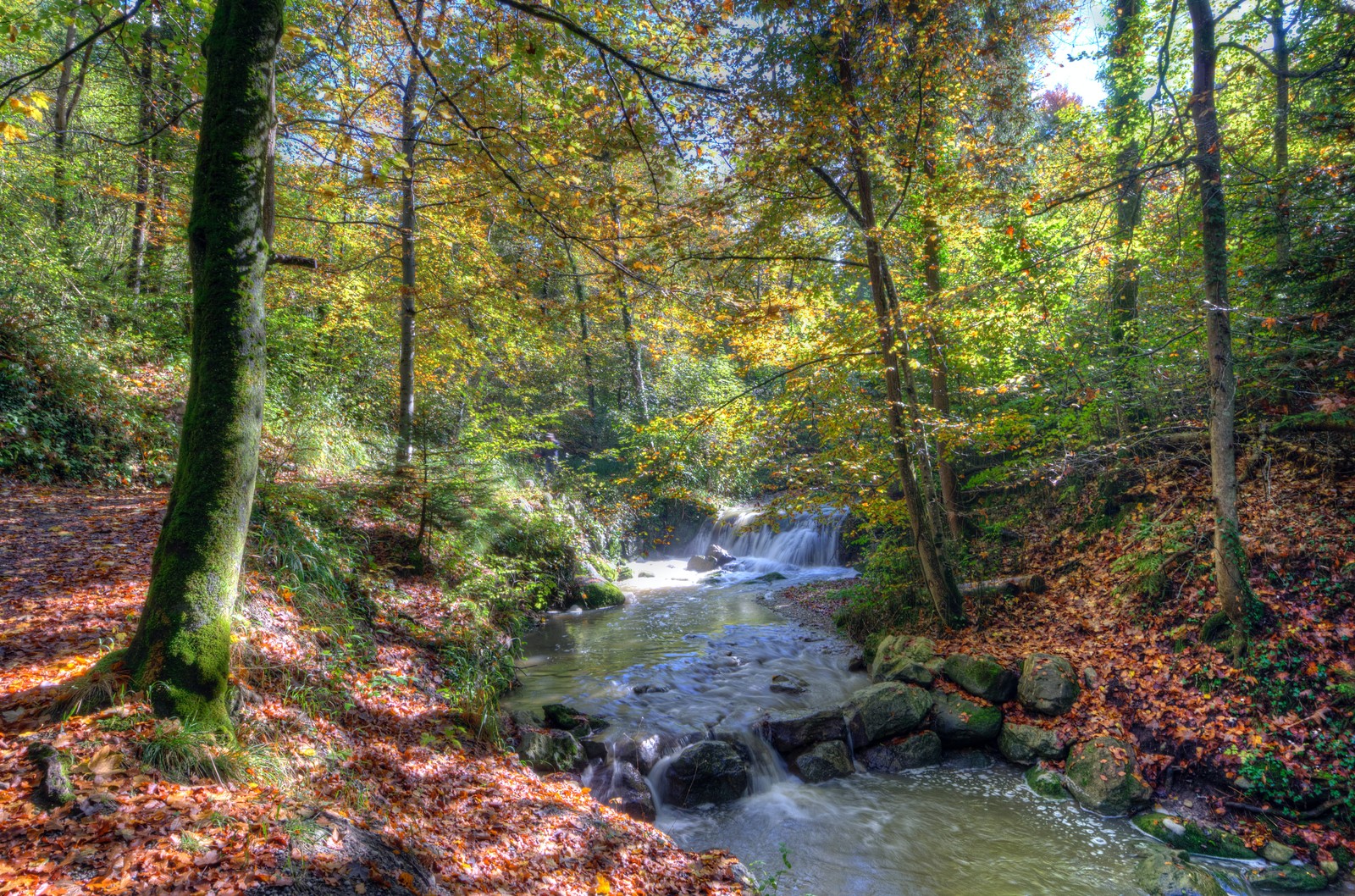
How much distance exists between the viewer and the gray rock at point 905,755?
6805 millimetres

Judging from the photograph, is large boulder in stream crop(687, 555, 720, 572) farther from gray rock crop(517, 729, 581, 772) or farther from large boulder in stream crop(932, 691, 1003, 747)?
gray rock crop(517, 729, 581, 772)

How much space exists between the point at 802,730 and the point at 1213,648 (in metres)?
4.39

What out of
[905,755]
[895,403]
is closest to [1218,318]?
[895,403]

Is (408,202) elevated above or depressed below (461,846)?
above

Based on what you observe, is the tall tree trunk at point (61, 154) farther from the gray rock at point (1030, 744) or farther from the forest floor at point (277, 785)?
the gray rock at point (1030, 744)

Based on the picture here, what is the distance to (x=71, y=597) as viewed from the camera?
16.7 ft

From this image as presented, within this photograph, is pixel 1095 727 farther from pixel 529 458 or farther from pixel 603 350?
pixel 603 350

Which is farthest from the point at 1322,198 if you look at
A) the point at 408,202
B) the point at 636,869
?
the point at 408,202

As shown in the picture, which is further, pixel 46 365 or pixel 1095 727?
pixel 46 365

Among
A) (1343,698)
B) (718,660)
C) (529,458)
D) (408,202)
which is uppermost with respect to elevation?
(408,202)

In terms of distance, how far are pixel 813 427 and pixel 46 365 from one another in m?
11.6

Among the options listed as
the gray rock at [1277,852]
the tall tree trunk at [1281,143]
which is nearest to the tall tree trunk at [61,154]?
the tall tree trunk at [1281,143]

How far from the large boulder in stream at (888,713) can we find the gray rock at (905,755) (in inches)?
4.5

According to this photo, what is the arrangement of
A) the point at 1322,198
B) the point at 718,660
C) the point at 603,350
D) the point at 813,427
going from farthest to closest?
the point at 603,350 → the point at 718,660 → the point at 813,427 → the point at 1322,198
